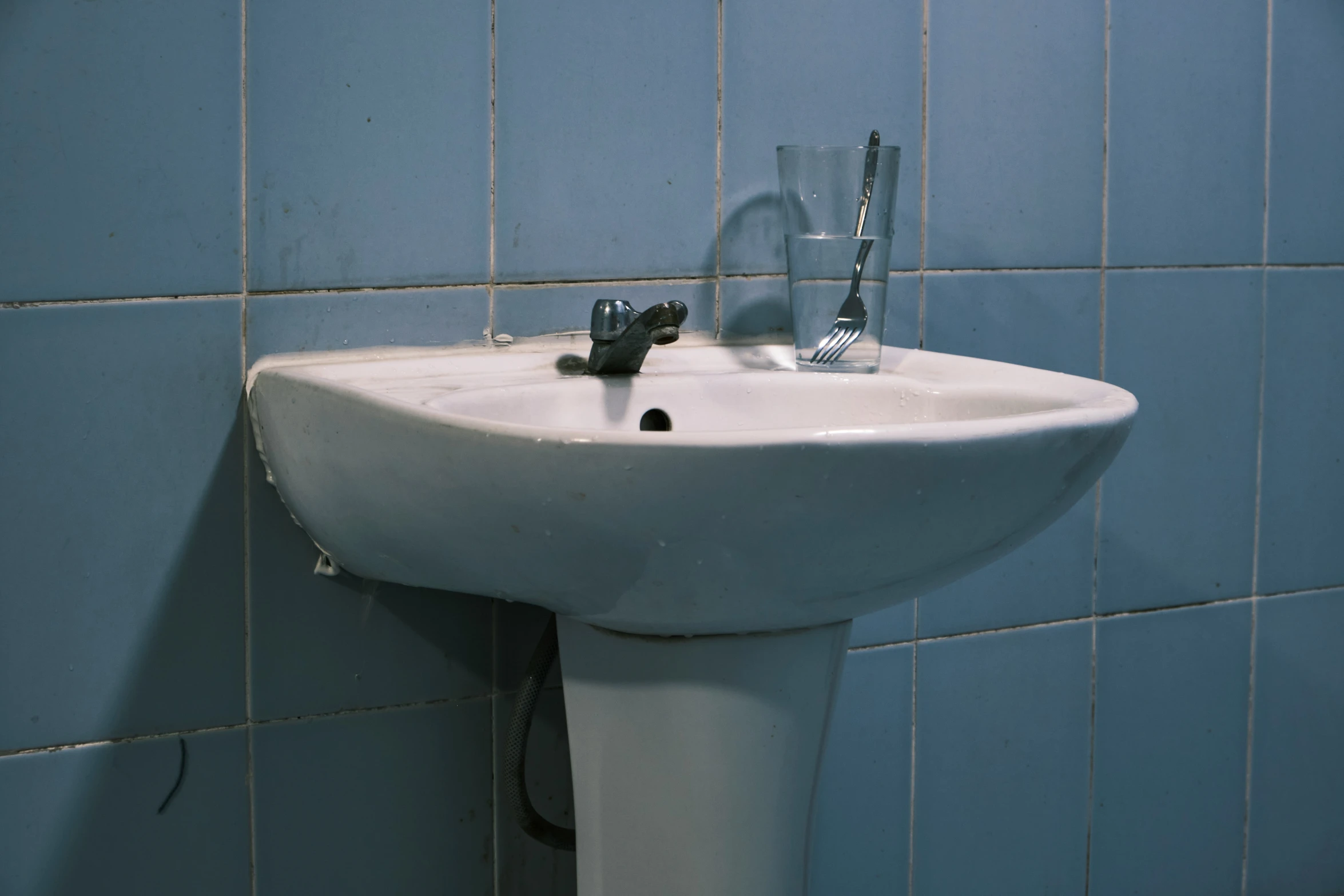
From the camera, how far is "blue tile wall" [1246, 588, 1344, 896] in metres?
1.31

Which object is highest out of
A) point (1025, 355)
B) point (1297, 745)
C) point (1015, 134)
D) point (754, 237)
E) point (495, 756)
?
point (1015, 134)

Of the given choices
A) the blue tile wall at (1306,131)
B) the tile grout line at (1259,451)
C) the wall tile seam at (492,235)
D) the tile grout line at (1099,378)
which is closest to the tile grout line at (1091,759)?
the tile grout line at (1099,378)

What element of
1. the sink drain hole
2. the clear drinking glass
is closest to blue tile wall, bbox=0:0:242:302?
the sink drain hole

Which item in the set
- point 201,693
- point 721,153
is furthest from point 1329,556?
point 201,693

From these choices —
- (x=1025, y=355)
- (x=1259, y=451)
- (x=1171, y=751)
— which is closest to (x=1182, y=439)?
(x=1259, y=451)

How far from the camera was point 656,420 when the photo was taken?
3.01ft

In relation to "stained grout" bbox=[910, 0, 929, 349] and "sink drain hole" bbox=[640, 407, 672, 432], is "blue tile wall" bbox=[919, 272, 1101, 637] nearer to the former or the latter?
"stained grout" bbox=[910, 0, 929, 349]

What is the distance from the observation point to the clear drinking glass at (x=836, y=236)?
97 centimetres

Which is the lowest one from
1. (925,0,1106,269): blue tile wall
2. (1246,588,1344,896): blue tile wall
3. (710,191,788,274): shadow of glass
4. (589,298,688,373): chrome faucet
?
(1246,588,1344,896): blue tile wall

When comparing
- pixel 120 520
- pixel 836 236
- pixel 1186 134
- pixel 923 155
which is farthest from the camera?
pixel 1186 134

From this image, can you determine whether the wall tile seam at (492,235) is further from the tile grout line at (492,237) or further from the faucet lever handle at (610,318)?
the faucet lever handle at (610,318)

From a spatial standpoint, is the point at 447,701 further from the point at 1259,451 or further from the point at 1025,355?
the point at 1259,451

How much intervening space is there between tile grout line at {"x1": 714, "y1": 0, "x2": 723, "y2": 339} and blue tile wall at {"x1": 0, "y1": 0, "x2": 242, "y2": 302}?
1.26 ft

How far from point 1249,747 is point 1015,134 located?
71 cm
